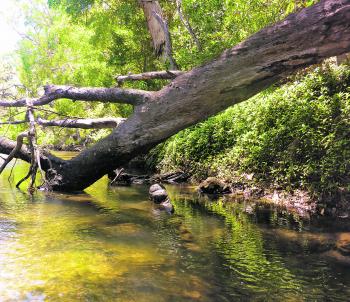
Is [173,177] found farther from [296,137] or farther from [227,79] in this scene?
[227,79]

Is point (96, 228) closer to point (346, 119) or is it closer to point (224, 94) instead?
point (224, 94)

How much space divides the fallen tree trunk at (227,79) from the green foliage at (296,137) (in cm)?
144

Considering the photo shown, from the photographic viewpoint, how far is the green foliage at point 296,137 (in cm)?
622

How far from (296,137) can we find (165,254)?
160 inches

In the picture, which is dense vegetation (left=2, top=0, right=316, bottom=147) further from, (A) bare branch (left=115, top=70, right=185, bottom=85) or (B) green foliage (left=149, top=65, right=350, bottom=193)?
(B) green foliage (left=149, top=65, right=350, bottom=193)

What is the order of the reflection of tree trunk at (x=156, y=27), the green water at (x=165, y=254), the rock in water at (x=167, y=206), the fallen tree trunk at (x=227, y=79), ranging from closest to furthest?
the green water at (x=165, y=254) → the fallen tree trunk at (x=227, y=79) → the rock in water at (x=167, y=206) → the reflection of tree trunk at (x=156, y=27)

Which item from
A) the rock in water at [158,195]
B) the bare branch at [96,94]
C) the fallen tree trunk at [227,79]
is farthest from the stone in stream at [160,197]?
the bare branch at [96,94]

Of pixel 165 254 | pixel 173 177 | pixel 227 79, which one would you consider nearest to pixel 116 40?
pixel 173 177

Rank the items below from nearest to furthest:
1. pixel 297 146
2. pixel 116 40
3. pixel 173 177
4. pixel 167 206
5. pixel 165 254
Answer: pixel 165 254
pixel 167 206
pixel 297 146
pixel 173 177
pixel 116 40

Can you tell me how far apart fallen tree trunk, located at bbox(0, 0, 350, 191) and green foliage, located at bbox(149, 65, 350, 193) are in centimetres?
144

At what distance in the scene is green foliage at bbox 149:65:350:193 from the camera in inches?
245

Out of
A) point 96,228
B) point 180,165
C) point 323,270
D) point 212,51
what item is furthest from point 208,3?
point 323,270

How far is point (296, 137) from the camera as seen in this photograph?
23.1 ft

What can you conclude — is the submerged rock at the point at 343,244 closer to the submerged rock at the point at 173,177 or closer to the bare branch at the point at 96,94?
the bare branch at the point at 96,94
